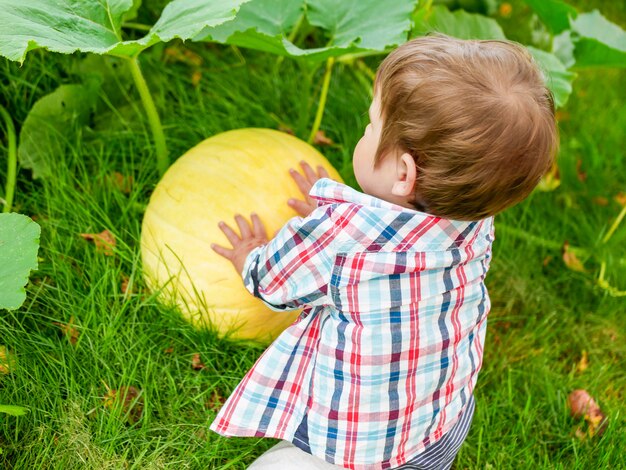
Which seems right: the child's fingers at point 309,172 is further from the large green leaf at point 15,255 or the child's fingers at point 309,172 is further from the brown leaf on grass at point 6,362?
the brown leaf on grass at point 6,362

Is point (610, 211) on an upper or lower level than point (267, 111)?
lower

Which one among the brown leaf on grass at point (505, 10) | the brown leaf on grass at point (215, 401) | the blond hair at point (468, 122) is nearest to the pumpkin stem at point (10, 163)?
the brown leaf on grass at point (215, 401)

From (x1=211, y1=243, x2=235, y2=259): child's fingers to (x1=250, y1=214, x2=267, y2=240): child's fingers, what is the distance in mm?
81

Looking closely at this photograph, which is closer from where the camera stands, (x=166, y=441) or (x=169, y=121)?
(x=166, y=441)

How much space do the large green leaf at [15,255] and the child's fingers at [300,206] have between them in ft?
2.13

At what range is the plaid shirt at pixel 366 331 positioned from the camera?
4.80 feet

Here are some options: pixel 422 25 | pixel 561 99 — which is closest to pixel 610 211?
pixel 561 99

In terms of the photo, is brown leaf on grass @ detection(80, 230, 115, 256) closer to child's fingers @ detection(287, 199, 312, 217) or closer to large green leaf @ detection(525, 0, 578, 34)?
child's fingers @ detection(287, 199, 312, 217)

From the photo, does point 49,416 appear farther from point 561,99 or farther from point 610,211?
point 610,211

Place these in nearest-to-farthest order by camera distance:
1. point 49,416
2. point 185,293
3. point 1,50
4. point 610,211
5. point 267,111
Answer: point 1,50, point 49,416, point 185,293, point 267,111, point 610,211

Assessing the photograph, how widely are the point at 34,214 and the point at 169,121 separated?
1.81 feet

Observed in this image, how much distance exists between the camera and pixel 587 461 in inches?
78.3

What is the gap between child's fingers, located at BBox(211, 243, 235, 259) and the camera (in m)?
1.90

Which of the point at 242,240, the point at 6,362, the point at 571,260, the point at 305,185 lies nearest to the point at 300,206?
the point at 305,185
